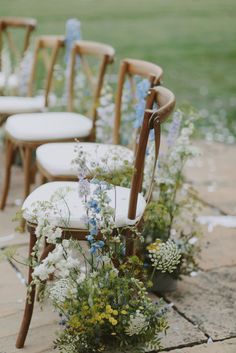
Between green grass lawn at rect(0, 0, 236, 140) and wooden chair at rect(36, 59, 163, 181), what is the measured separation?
10.4ft

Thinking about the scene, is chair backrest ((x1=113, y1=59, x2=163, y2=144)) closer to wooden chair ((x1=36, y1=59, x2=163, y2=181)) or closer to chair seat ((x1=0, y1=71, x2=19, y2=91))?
wooden chair ((x1=36, y1=59, x2=163, y2=181))

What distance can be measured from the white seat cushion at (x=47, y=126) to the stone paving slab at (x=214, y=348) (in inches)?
64.8

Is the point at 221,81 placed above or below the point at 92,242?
below

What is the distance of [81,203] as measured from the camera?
299 centimetres

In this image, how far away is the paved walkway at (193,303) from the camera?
3035 mm

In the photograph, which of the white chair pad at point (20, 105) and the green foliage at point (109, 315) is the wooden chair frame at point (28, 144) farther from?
the green foliage at point (109, 315)

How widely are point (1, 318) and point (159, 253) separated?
82 cm

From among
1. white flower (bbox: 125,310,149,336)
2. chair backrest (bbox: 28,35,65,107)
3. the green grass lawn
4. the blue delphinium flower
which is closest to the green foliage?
white flower (bbox: 125,310,149,336)

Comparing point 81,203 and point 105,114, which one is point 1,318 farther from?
point 105,114

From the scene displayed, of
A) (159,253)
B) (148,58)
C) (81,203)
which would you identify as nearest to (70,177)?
(81,203)

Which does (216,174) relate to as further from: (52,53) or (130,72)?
(130,72)

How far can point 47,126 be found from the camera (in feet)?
14.1

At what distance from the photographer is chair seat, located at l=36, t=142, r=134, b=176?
3.61 m

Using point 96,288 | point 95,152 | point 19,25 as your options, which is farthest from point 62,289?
point 19,25
